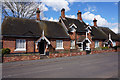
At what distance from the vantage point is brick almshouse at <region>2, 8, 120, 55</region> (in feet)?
57.5

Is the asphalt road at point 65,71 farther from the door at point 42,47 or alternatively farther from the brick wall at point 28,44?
the door at point 42,47

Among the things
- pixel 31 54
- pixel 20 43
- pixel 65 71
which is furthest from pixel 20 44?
pixel 65 71

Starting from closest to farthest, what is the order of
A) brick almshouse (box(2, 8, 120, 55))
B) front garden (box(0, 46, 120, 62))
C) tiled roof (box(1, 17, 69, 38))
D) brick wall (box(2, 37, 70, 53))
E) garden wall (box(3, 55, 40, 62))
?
garden wall (box(3, 55, 40, 62)) < front garden (box(0, 46, 120, 62)) < brick wall (box(2, 37, 70, 53)) < brick almshouse (box(2, 8, 120, 55)) < tiled roof (box(1, 17, 69, 38))

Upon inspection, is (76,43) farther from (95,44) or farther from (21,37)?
(21,37)

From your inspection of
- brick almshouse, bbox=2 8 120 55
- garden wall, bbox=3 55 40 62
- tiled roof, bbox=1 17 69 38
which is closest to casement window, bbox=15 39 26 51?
brick almshouse, bbox=2 8 120 55

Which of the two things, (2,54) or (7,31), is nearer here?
(2,54)

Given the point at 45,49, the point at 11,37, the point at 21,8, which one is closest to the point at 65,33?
the point at 45,49

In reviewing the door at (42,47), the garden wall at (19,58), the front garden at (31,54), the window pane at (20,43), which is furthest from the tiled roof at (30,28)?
the garden wall at (19,58)

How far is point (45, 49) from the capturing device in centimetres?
1964

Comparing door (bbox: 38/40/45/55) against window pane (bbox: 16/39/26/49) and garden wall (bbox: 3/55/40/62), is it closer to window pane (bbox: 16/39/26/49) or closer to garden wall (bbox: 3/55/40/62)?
window pane (bbox: 16/39/26/49)

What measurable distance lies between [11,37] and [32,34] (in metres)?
3.64

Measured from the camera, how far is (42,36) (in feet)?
60.6

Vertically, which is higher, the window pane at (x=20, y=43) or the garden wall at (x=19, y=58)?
the window pane at (x=20, y=43)

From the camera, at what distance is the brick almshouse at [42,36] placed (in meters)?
17.5
